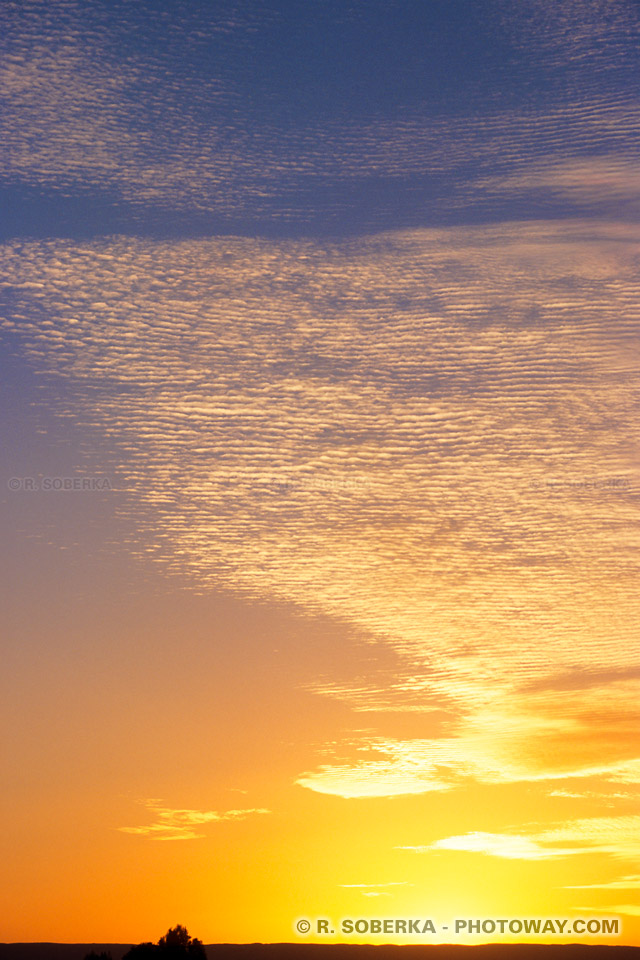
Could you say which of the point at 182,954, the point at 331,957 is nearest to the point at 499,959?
the point at 331,957

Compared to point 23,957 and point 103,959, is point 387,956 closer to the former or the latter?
point 23,957

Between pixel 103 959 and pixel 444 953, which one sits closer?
pixel 103 959

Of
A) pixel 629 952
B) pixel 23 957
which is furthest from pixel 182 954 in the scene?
pixel 629 952

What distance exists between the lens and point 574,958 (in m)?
175

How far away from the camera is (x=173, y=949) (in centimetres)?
7981

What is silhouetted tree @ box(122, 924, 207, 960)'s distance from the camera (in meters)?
79.4

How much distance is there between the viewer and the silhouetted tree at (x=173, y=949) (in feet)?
260

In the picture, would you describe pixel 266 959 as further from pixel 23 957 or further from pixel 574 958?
pixel 574 958

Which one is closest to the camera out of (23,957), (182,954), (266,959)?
(182,954)

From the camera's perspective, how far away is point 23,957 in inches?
6378

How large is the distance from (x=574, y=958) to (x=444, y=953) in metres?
19.9

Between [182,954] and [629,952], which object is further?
[629,952]

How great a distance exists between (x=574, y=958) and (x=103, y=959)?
114442 mm

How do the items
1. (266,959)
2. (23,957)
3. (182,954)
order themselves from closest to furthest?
(182,954) → (23,957) → (266,959)
